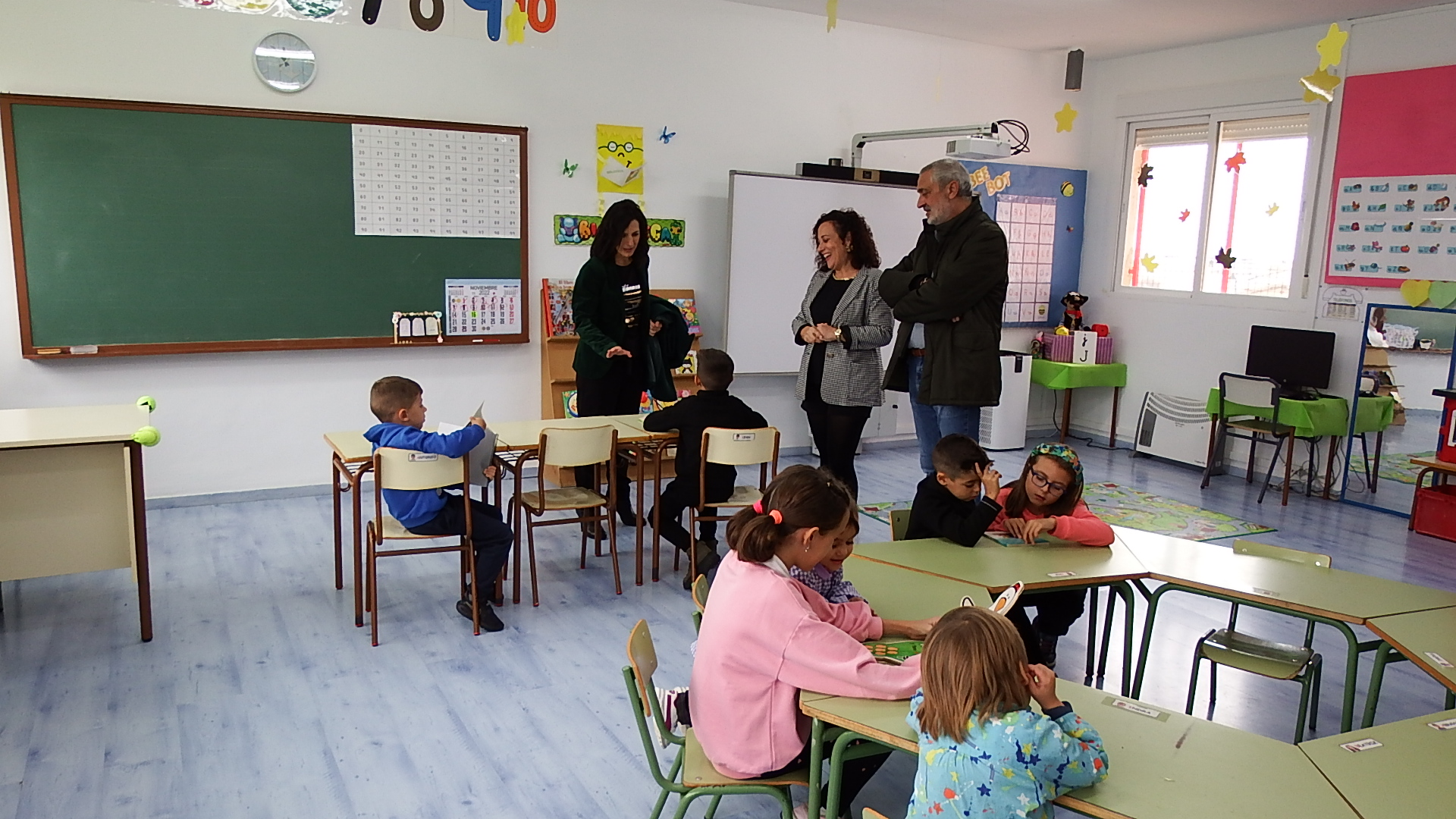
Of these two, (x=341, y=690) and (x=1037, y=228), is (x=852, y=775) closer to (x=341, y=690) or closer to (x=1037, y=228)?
(x=341, y=690)

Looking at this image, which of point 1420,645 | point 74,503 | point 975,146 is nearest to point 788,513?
point 1420,645

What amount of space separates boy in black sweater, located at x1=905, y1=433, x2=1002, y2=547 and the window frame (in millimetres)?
4798

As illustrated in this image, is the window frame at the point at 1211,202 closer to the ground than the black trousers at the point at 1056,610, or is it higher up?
higher up

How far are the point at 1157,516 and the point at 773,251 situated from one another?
2874 millimetres

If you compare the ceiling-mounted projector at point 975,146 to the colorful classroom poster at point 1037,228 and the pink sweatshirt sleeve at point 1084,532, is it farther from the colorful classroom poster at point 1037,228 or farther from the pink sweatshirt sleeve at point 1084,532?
the pink sweatshirt sleeve at point 1084,532

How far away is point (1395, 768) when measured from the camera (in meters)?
1.73

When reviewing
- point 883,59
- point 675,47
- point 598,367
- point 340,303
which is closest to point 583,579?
point 598,367

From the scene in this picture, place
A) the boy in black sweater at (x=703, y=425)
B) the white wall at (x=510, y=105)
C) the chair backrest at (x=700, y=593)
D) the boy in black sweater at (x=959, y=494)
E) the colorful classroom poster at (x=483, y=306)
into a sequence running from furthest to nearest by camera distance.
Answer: the colorful classroom poster at (x=483, y=306)
the white wall at (x=510, y=105)
the boy in black sweater at (x=703, y=425)
the boy in black sweater at (x=959, y=494)
the chair backrest at (x=700, y=593)

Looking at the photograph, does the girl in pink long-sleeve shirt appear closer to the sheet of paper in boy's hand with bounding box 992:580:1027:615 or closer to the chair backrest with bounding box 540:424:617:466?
the sheet of paper in boy's hand with bounding box 992:580:1027:615

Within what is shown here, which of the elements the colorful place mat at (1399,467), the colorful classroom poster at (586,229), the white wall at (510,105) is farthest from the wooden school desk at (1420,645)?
the colorful classroom poster at (586,229)

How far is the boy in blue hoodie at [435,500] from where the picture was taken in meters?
3.43

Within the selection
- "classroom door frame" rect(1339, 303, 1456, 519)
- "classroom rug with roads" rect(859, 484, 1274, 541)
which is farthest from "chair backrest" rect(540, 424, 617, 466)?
"classroom door frame" rect(1339, 303, 1456, 519)

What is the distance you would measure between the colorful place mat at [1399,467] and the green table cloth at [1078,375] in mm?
→ 1965

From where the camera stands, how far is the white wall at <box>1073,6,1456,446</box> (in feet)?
20.1
